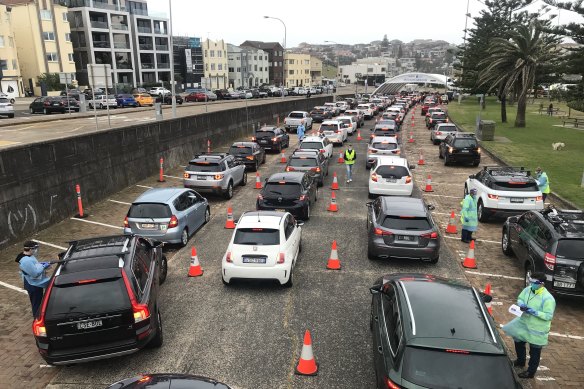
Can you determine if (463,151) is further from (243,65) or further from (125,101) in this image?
(243,65)

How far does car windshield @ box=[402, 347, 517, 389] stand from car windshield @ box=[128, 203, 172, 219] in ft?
27.0

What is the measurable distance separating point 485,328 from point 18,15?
247ft

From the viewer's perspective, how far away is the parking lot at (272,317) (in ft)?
23.0

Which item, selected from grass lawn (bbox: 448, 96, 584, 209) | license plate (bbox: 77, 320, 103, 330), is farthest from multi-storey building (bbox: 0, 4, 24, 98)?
license plate (bbox: 77, 320, 103, 330)

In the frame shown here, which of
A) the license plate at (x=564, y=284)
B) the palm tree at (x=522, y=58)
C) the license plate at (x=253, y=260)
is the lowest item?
the license plate at (x=564, y=284)

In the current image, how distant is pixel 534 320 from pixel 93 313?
6.46 meters

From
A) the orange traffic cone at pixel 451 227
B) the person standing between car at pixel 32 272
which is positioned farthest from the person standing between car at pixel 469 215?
the person standing between car at pixel 32 272

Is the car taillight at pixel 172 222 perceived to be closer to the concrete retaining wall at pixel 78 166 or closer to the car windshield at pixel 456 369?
the concrete retaining wall at pixel 78 166

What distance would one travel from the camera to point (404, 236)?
35.0 feet

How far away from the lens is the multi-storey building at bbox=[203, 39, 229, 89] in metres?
106

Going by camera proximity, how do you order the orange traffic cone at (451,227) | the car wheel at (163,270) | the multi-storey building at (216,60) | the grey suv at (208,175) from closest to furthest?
the car wheel at (163,270), the orange traffic cone at (451,227), the grey suv at (208,175), the multi-storey building at (216,60)

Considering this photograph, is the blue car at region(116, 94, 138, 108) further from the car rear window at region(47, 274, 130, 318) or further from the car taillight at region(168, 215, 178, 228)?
the car rear window at region(47, 274, 130, 318)

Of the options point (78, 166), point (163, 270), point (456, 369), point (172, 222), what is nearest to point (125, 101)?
point (78, 166)

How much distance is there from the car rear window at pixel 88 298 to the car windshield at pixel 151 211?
515 cm
